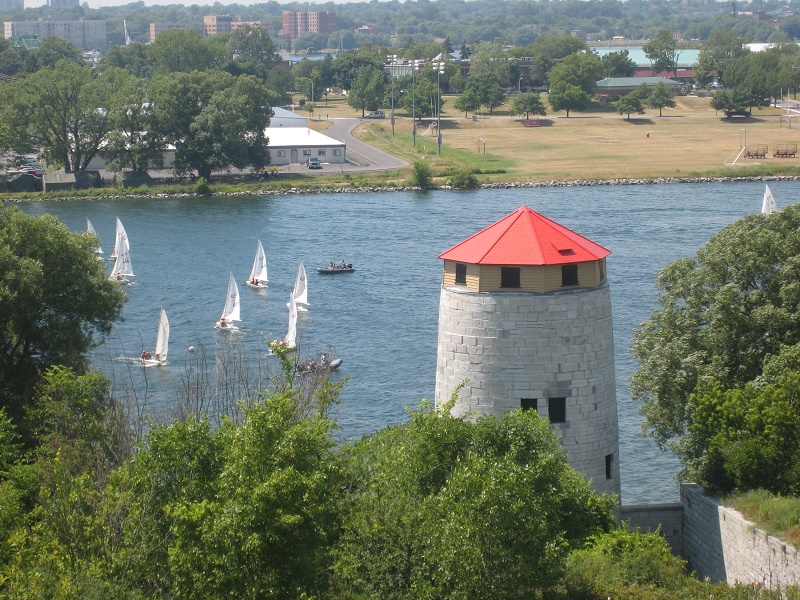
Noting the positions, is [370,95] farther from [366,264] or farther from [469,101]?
[366,264]

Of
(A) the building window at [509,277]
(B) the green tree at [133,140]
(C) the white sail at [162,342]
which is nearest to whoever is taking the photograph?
(A) the building window at [509,277]

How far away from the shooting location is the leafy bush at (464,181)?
128375 millimetres

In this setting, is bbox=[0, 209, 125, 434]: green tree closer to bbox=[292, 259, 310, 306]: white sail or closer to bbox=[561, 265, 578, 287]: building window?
bbox=[561, 265, 578, 287]: building window

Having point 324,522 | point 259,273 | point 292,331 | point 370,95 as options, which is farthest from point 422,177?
point 324,522

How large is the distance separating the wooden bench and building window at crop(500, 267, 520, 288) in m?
115

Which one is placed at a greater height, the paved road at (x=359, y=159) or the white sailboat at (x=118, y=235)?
the paved road at (x=359, y=159)

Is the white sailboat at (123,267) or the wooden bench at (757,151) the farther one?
the wooden bench at (757,151)

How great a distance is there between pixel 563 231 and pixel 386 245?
214 ft

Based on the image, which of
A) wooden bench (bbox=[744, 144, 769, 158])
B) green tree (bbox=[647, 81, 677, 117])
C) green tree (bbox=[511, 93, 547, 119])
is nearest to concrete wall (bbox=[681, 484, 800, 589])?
wooden bench (bbox=[744, 144, 769, 158])

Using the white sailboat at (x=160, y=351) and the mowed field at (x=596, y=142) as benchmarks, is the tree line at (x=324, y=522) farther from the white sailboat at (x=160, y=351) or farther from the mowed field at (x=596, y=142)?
the mowed field at (x=596, y=142)

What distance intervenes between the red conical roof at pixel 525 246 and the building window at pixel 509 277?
0.72 ft

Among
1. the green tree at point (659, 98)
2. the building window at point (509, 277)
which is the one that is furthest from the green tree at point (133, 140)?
the building window at point (509, 277)

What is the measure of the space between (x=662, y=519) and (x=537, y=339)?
6086 mm

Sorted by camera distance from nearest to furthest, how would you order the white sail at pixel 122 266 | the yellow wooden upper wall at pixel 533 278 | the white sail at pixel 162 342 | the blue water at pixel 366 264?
the yellow wooden upper wall at pixel 533 278 → the blue water at pixel 366 264 → the white sail at pixel 162 342 → the white sail at pixel 122 266
